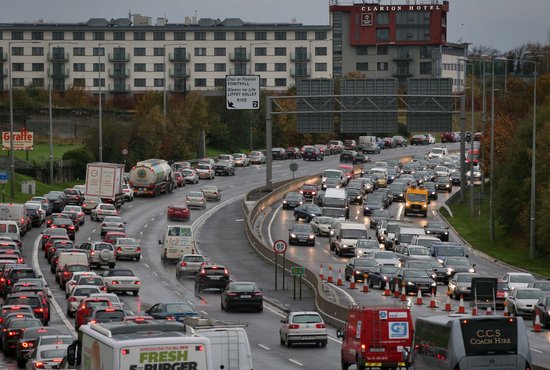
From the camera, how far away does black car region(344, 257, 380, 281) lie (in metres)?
60.7

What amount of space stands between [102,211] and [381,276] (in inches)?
1305

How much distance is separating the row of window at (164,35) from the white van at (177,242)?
110 metres

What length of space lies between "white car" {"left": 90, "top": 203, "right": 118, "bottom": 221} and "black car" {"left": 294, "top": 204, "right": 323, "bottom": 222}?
11617mm

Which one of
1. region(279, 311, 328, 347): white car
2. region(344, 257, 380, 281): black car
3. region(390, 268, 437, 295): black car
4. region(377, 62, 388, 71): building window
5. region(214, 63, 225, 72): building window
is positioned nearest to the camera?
region(279, 311, 328, 347): white car

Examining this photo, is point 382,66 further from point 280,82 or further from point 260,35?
point 260,35

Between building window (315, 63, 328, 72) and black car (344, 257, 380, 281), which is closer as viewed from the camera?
black car (344, 257, 380, 281)

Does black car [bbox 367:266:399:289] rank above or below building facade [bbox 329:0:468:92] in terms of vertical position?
below

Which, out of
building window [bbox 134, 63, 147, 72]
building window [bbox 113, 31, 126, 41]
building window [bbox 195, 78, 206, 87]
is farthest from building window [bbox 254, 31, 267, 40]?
building window [bbox 113, 31, 126, 41]

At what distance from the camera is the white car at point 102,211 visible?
8788 cm

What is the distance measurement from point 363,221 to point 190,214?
11.7m

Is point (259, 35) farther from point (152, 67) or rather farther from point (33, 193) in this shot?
point (33, 193)

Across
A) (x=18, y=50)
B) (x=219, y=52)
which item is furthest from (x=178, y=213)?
(x=18, y=50)

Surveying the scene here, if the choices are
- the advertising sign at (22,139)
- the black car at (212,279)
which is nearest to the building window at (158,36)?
the advertising sign at (22,139)

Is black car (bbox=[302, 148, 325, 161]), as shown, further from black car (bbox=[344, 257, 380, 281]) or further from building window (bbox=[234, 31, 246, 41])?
black car (bbox=[344, 257, 380, 281])
